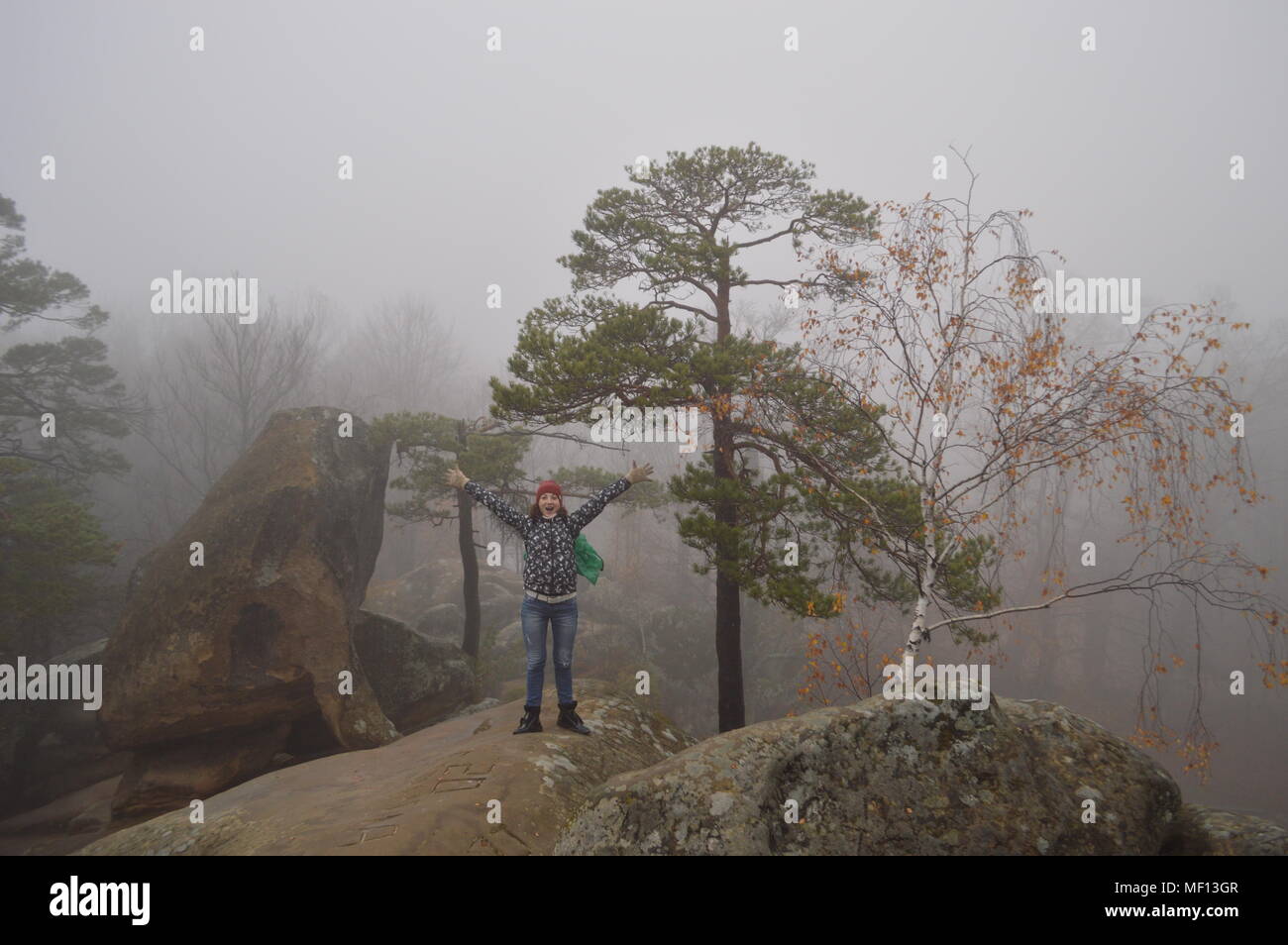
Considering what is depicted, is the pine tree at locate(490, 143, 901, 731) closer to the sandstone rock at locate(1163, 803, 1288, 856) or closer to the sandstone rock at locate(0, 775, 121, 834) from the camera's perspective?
the sandstone rock at locate(1163, 803, 1288, 856)

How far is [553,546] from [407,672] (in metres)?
10.1

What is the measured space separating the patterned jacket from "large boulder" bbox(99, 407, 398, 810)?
762cm

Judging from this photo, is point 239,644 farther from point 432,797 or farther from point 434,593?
point 434,593

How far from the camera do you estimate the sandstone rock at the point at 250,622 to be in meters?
11.0

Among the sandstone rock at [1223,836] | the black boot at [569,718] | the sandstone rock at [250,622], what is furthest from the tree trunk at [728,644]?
the sandstone rock at [250,622]

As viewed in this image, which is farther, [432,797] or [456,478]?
[456,478]

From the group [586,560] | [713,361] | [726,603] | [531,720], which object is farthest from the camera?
[726,603]

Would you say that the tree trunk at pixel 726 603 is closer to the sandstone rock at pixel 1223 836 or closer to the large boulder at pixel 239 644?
the sandstone rock at pixel 1223 836

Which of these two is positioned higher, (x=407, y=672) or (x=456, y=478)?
(x=456, y=478)

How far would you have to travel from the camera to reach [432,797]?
5312 millimetres

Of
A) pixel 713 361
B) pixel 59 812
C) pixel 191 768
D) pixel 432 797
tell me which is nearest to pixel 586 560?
pixel 432 797

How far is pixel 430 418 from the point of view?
1673 cm
